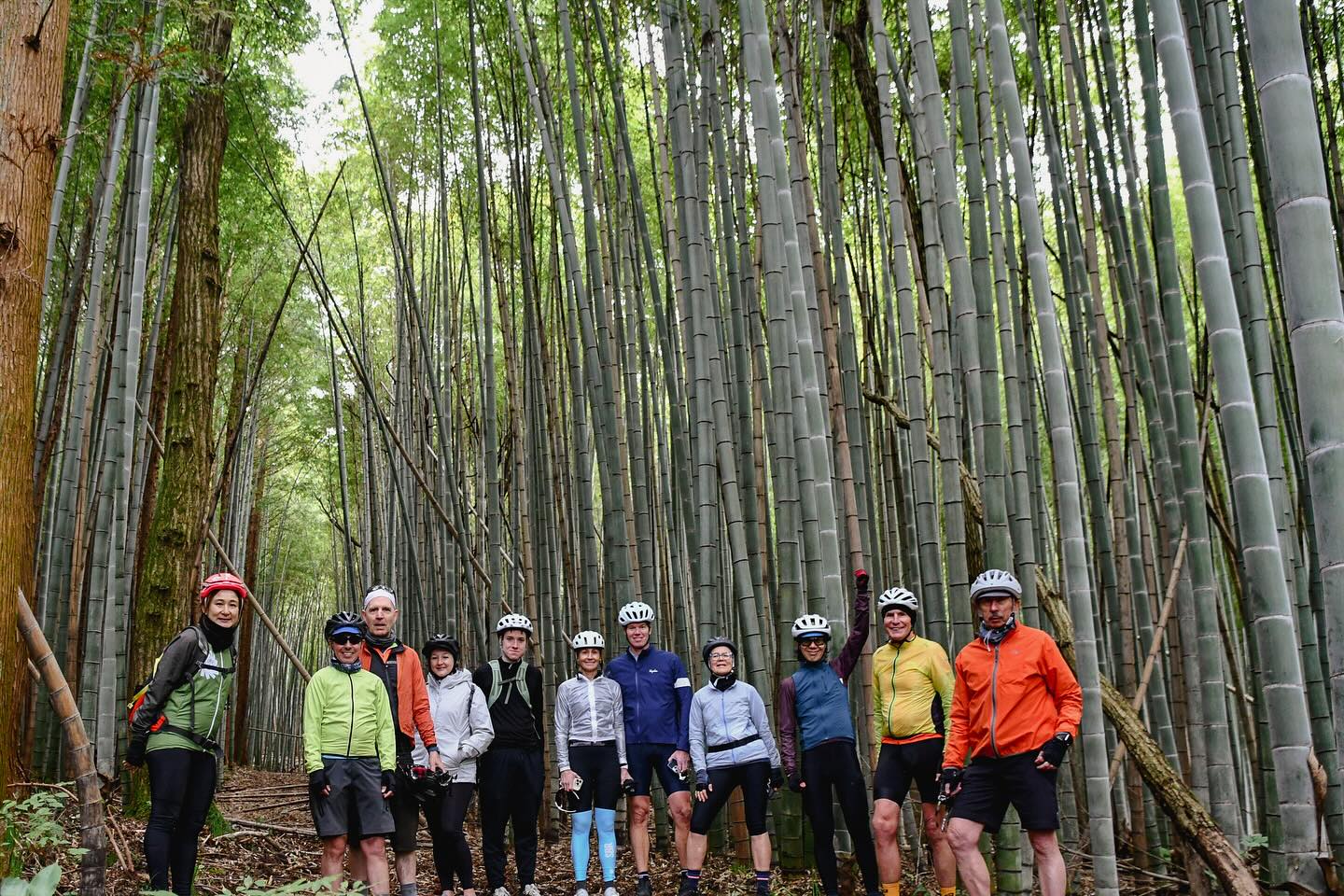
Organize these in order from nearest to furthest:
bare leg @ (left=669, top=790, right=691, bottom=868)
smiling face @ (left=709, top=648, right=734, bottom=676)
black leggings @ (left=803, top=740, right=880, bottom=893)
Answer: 1. black leggings @ (left=803, top=740, right=880, bottom=893)
2. smiling face @ (left=709, top=648, right=734, bottom=676)
3. bare leg @ (left=669, top=790, right=691, bottom=868)

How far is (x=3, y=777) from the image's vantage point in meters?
2.55

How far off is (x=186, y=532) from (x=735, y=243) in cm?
312

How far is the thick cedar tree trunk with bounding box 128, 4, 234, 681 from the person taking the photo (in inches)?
201

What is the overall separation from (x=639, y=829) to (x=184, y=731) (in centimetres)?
166

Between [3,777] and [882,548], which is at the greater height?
[882,548]

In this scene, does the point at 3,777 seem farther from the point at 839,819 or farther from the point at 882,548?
the point at 882,548

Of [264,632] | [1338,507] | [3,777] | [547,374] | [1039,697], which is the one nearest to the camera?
Result: [1338,507]

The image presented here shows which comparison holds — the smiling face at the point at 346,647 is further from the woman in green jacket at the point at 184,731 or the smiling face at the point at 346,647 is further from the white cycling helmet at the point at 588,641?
the white cycling helmet at the point at 588,641

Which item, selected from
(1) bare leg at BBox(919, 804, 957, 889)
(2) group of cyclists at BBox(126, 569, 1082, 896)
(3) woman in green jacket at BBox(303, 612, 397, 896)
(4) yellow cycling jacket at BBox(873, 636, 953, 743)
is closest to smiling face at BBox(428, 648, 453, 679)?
(2) group of cyclists at BBox(126, 569, 1082, 896)

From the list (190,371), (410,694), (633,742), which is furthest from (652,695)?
(190,371)

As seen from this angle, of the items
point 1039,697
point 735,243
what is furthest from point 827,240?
point 1039,697

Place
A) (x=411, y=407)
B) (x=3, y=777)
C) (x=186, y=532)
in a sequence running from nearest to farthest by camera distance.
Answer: (x=3, y=777) → (x=186, y=532) → (x=411, y=407)

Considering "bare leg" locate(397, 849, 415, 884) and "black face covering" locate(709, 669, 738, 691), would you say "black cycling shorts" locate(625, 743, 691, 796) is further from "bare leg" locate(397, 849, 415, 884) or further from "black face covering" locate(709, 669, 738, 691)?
"bare leg" locate(397, 849, 415, 884)

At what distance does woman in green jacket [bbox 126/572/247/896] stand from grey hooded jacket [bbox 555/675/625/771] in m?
1.25
